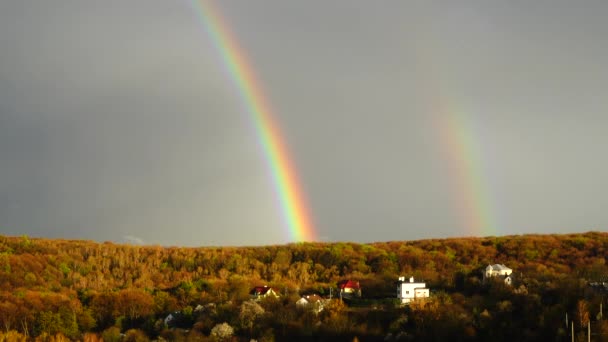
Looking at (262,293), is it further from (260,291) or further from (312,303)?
(312,303)

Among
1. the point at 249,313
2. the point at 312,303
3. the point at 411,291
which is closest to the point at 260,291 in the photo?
the point at 312,303

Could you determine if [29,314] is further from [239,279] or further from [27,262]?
[27,262]

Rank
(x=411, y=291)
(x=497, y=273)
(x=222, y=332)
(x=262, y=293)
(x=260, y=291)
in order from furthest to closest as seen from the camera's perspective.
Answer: (x=260, y=291), (x=262, y=293), (x=497, y=273), (x=411, y=291), (x=222, y=332)

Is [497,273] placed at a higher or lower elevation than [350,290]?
higher

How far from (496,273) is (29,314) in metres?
40.3

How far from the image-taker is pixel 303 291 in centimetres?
6638

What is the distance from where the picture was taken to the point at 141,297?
225ft

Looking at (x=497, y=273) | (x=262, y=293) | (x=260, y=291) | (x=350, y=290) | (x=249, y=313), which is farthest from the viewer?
(x=260, y=291)

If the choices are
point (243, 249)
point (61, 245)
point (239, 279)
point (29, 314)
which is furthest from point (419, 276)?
point (61, 245)

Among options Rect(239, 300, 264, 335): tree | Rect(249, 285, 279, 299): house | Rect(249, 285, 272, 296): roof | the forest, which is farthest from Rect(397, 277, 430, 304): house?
Rect(249, 285, 272, 296): roof

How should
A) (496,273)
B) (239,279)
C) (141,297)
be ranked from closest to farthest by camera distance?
(496,273)
(141,297)
(239,279)

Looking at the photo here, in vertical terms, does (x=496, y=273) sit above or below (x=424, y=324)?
above

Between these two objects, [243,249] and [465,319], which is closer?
[465,319]

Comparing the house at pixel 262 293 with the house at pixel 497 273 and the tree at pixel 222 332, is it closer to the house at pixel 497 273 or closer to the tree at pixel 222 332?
the tree at pixel 222 332
